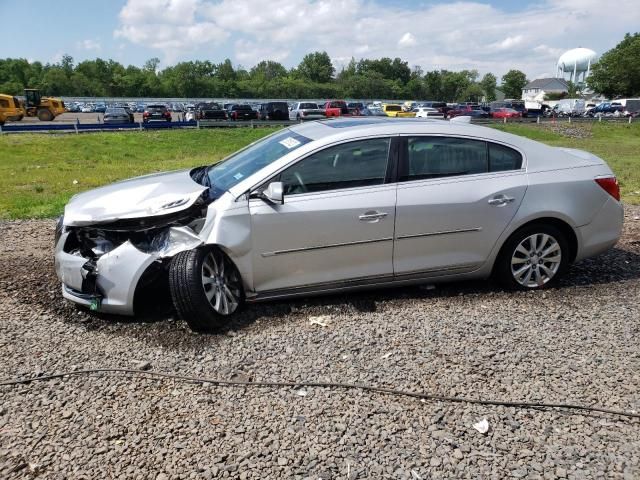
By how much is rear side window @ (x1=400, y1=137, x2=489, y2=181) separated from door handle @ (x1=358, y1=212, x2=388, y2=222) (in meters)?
0.39

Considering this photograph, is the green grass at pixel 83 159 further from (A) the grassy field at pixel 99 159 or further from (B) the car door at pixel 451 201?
(B) the car door at pixel 451 201

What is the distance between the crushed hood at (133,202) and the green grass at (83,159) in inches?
194

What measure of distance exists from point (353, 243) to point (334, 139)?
92 centimetres

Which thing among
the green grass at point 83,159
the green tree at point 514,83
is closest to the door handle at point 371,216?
the green grass at point 83,159

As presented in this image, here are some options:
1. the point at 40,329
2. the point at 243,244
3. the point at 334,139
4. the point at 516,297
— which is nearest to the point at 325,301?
the point at 243,244

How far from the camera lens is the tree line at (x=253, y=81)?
11288cm

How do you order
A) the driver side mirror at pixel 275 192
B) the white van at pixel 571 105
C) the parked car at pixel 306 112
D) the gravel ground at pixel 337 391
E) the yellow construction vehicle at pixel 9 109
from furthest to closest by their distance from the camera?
the white van at pixel 571 105, the parked car at pixel 306 112, the yellow construction vehicle at pixel 9 109, the driver side mirror at pixel 275 192, the gravel ground at pixel 337 391

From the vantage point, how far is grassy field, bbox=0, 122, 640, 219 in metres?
11.2

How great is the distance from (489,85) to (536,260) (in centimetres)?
15671

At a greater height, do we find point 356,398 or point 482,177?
point 482,177

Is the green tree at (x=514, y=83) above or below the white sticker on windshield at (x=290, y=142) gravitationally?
above

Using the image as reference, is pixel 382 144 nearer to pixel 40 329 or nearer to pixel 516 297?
pixel 516 297

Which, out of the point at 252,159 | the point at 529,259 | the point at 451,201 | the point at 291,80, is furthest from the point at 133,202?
the point at 291,80

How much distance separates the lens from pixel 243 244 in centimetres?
436
